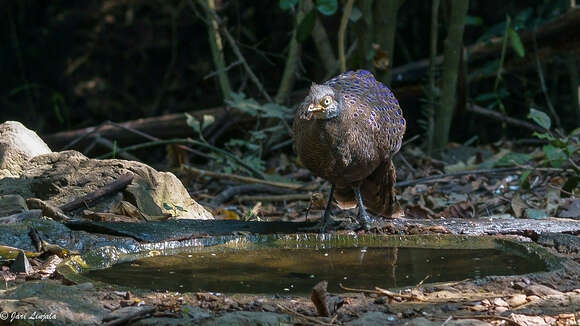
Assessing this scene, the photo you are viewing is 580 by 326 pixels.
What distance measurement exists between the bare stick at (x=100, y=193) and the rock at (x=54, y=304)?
5.45ft

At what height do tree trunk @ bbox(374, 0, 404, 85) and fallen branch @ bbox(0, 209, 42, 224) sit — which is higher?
tree trunk @ bbox(374, 0, 404, 85)

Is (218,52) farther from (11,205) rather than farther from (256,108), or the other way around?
(11,205)

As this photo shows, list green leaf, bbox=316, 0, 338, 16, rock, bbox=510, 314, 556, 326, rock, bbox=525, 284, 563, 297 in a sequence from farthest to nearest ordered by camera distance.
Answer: green leaf, bbox=316, 0, 338, 16
rock, bbox=525, 284, 563, 297
rock, bbox=510, 314, 556, 326

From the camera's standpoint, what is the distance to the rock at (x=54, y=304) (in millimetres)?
2680

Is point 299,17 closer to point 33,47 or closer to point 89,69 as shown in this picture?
point 89,69

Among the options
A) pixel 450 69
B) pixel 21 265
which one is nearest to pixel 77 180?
pixel 21 265

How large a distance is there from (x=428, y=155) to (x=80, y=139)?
329 cm

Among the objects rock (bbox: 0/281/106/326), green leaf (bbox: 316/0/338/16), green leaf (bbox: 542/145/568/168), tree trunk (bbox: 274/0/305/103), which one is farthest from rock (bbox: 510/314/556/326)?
tree trunk (bbox: 274/0/305/103)

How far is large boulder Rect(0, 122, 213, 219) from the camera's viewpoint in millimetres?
4828

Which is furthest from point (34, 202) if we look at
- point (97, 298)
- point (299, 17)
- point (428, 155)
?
point (428, 155)

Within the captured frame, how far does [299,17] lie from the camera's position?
740cm

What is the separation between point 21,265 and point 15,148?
1772 mm

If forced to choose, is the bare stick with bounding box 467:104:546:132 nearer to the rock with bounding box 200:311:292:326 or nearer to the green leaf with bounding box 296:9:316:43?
the green leaf with bounding box 296:9:316:43

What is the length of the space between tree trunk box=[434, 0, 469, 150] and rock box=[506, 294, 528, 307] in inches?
173
